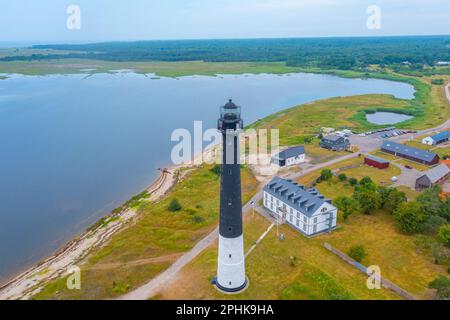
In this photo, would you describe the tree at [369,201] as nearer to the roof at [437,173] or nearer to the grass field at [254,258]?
the grass field at [254,258]

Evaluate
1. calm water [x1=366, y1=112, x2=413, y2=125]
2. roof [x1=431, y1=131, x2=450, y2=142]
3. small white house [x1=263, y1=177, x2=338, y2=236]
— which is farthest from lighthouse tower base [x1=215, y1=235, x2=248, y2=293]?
calm water [x1=366, y1=112, x2=413, y2=125]

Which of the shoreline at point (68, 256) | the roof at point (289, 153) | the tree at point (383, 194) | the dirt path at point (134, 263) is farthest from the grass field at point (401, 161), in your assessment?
the dirt path at point (134, 263)

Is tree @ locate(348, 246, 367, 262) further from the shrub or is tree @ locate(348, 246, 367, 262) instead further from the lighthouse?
the lighthouse

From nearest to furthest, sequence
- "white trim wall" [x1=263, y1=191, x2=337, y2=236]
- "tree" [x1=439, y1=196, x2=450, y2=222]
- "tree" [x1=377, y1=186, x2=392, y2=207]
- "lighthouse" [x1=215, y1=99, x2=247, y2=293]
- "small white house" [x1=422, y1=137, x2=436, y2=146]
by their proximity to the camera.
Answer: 1. "lighthouse" [x1=215, y1=99, x2=247, y2=293]
2. "white trim wall" [x1=263, y1=191, x2=337, y2=236]
3. "tree" [x1=439, y1=196, x2=450, y2=222]
4. "tree" [x1=377, y1=186, x2=392, y2=207]
5. "small white house" [x1=422, y1=137, x2=436, y2=146]
